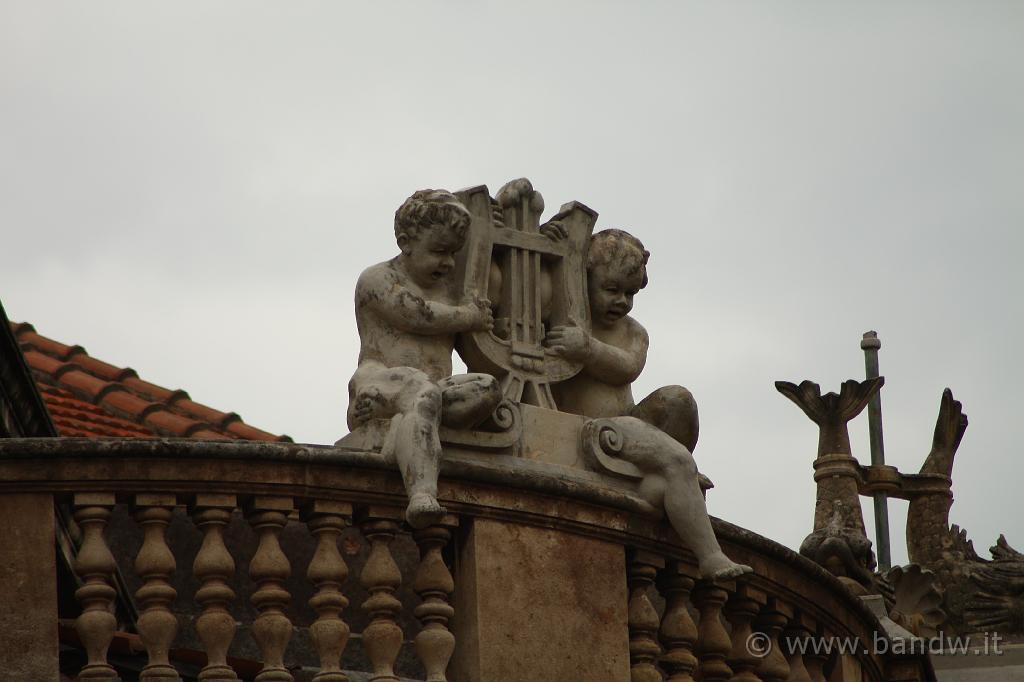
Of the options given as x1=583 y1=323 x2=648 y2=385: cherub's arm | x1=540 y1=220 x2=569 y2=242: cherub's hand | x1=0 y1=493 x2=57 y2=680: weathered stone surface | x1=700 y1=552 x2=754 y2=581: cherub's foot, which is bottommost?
x1=0 y1=493 x2=57 y2=680: weathered stone surface

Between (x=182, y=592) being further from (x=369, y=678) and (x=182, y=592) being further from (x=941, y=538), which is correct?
(x=941, y=538)

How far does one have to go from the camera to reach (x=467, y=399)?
405 inches

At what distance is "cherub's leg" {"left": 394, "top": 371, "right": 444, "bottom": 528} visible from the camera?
9.79 meters

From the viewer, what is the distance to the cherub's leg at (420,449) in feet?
32.1

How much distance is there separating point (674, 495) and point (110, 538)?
102 inches

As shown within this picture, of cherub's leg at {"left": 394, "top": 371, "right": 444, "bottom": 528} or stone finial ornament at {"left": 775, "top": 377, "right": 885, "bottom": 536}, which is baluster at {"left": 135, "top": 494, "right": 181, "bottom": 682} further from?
stone finial ornament at {"left": 775, "top": 377, "right": 885, "bottom": 536}

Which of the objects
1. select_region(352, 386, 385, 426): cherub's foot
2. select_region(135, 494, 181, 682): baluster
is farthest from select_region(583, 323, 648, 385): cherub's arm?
select_region(135, 494, 181, 682): baluster

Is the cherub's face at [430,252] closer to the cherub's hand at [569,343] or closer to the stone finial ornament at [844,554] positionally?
the cherub's hand at [569,343]

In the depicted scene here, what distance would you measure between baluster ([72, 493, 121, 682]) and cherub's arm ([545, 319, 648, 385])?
232cm

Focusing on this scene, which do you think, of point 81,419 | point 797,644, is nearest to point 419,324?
point 797,644

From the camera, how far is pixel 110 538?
11.1 metres

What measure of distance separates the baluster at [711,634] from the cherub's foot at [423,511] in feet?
5.09

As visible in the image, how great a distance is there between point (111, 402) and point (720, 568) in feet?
22.8

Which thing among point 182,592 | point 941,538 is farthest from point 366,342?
point 941,538
